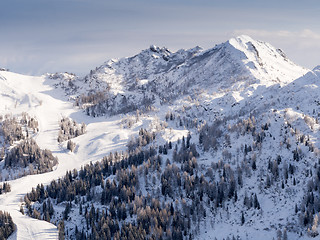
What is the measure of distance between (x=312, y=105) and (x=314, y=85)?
31.0m

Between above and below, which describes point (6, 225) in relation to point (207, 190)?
below

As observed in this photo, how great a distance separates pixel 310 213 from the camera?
335ft

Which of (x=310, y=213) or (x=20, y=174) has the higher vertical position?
(x=310, y=213)

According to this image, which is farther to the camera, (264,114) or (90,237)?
(264,114)

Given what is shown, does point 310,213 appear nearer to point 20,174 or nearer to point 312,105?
point 312,105

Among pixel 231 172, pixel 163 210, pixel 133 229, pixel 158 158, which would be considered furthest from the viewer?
pixel 158 158

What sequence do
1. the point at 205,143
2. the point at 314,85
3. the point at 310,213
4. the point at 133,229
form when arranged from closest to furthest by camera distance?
the point at 310,213
the point at 133,229
the point at 205,143
the point at 314,85

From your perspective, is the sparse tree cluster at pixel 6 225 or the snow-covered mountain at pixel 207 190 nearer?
the sparse tree cluster at pixel 6 225

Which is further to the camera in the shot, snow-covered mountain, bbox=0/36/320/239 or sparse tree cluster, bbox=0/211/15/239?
snow-covered mountain, bbox=0/36/320/239

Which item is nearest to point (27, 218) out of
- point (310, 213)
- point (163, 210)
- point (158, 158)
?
point (163, 210)

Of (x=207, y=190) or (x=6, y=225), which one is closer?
(x=6, y=225)

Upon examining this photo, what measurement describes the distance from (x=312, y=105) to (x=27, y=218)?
185m

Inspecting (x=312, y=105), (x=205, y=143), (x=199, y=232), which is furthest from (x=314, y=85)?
(x=199, y=232)

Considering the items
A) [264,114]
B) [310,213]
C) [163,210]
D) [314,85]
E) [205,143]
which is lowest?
[163,210]
